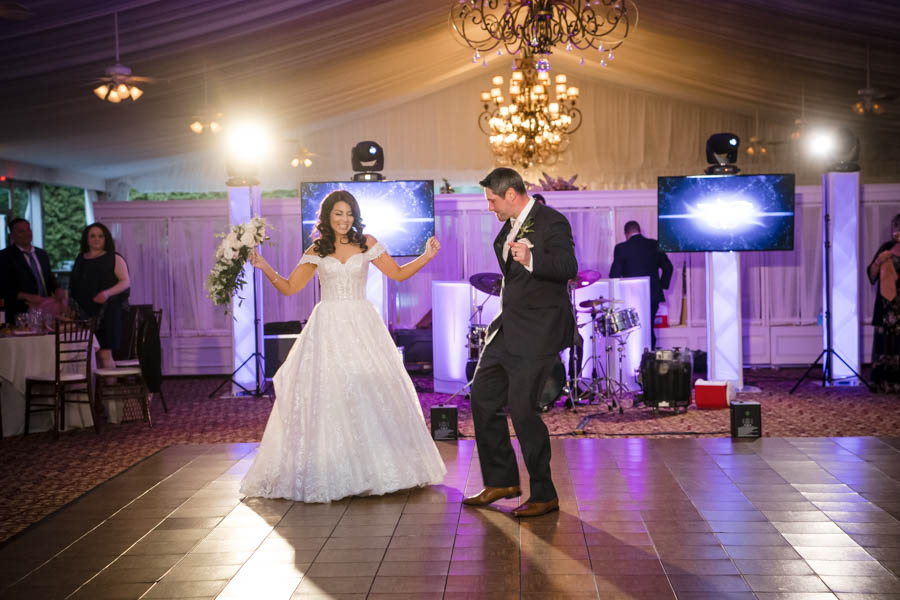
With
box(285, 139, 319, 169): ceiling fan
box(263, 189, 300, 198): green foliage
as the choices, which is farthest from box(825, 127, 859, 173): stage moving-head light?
box(263, 189, 300, 198): green foliage

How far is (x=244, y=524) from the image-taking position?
14.8ft

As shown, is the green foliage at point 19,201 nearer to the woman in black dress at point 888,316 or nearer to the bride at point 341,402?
the bride at point 341,402

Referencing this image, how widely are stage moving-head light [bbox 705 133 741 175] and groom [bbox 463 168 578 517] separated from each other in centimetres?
489

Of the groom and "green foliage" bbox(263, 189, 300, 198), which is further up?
"green foliage" bbox(263, 189, 300, 198)

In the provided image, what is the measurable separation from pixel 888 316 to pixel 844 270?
33.2 inches

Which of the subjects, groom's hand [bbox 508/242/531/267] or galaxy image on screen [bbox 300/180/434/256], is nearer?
groom's hand [bbox 508/242/531/267]

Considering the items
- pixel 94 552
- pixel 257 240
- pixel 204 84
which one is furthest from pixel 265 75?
pixel 94 552

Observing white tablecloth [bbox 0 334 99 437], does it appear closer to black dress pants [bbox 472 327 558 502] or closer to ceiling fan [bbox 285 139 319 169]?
black dress pants [bbox 472 327 558 502]

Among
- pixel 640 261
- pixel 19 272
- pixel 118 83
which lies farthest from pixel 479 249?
pixel 19 272

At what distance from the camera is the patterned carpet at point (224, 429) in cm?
562

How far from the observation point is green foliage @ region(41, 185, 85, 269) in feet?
47.8

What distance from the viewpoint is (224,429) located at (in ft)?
24.5

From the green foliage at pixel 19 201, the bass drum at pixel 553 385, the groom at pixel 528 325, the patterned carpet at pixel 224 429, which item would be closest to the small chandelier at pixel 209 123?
the patterned carpet at pixel 224 429

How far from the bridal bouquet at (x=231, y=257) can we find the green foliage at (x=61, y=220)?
10.2m
